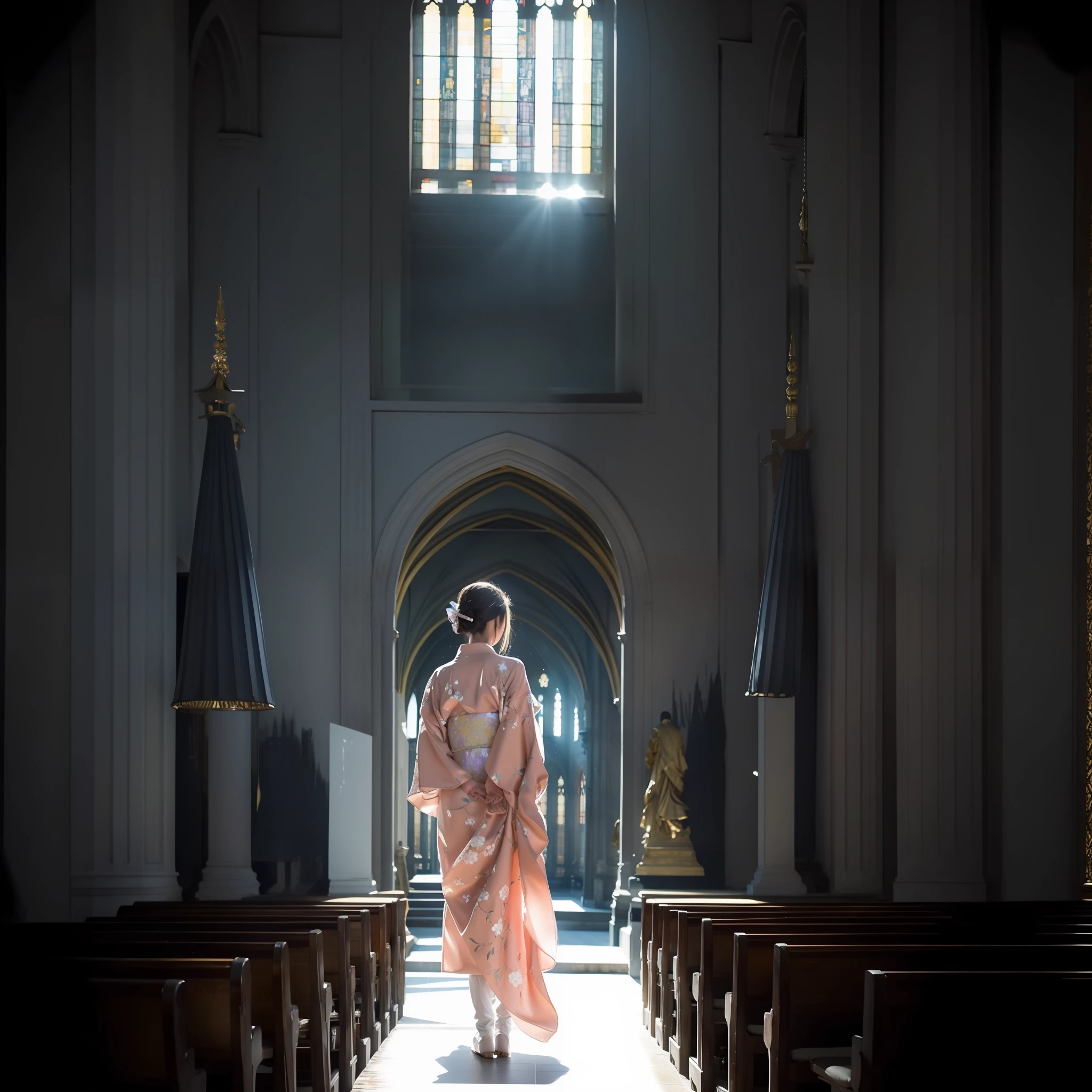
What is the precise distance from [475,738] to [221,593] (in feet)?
11.7

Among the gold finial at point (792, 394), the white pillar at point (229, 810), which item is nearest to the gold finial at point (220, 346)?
the white pillar at point (229, 810)

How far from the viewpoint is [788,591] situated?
32.4 feet

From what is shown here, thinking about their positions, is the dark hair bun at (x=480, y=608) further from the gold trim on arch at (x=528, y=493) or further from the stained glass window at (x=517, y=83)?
the stained glass window at (x=517, y=83)

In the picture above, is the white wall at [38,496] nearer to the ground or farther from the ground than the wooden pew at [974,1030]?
farther from the ground

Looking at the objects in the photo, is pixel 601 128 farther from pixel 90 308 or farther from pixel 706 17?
pixel 90 308

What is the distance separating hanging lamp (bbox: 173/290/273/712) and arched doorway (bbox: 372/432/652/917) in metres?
3.59

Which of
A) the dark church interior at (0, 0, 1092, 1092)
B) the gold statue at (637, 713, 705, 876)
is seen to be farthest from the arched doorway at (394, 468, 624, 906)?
the gold statue at (637, 713, 705, 876)

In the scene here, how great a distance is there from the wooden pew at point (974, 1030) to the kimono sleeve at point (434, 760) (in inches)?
99.1

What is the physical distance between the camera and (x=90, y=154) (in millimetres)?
8906

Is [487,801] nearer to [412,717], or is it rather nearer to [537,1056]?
[537,1056]

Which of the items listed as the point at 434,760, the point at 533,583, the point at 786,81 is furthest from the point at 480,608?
the point at 533,583

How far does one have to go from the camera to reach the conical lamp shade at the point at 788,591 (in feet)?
31.8

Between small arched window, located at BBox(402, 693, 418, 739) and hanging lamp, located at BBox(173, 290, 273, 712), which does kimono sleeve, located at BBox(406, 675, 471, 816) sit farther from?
small arched window, located at BBox(402, 693, 418, 739)

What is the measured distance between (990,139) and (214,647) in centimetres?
556
